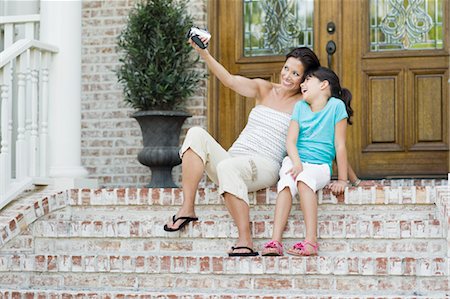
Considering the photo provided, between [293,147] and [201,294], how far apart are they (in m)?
1.01

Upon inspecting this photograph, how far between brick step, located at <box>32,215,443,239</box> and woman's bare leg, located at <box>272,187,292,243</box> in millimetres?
145

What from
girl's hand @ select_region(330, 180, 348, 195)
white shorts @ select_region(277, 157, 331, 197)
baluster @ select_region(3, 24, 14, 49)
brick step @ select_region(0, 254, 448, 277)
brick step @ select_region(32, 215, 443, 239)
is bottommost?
brick step @ select_region(0, 254, 448, 277)

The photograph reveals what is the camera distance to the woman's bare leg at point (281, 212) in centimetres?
430

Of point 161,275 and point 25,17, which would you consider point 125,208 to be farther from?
point 25,17

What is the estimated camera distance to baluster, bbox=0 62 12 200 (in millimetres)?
5078

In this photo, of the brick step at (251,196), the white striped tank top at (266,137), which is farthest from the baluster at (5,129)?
the white striped tank top at (266,137)

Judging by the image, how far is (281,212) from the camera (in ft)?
14.3

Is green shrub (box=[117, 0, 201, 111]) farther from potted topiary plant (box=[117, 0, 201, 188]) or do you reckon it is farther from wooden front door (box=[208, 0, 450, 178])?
wooden front door (box=[208, 0, 450, 178])

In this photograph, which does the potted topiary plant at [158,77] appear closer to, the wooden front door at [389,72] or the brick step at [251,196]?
the wooden front door at [389,72]

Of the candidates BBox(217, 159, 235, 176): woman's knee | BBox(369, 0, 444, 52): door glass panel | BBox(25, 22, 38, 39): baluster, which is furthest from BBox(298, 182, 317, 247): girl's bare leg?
BBox(25, 22, 38, 39): baluster

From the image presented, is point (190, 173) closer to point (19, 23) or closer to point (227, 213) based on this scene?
point (227, 213)

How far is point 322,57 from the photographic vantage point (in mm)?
6422

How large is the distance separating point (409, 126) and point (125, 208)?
240cm

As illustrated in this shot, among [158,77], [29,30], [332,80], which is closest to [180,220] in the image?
[332,80]
